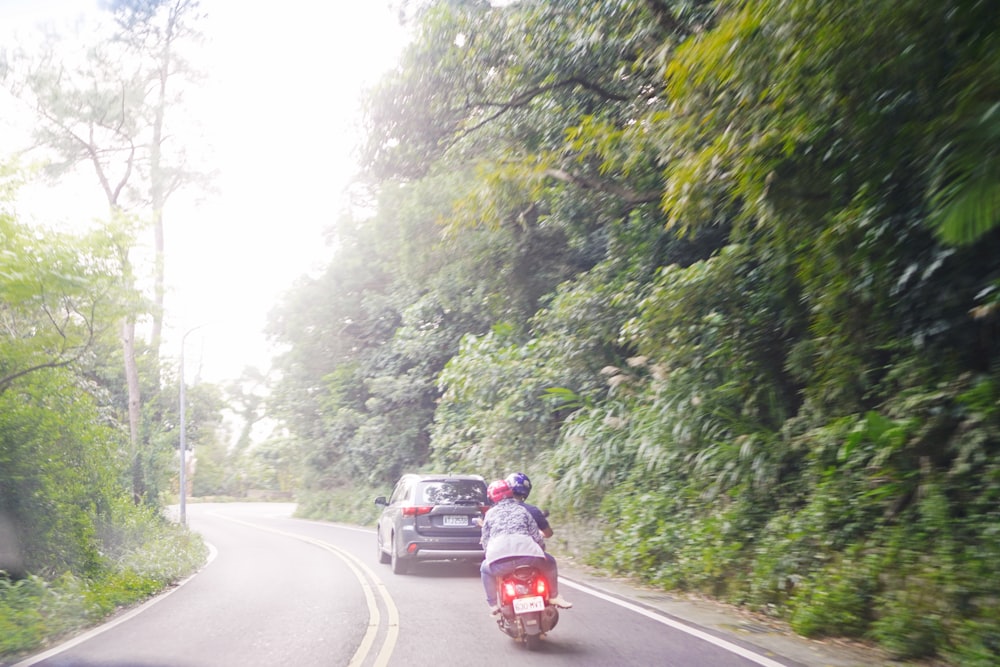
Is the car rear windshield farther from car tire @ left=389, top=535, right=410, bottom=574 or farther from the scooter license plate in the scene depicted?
the scooter license plate

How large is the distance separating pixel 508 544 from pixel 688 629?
209 cm

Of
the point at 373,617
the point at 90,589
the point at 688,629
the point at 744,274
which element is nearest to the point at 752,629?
the point at 688,629

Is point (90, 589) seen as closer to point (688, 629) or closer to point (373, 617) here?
point (373, 617)

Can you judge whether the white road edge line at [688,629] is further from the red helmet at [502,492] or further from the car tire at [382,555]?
the car tire at [382,555]

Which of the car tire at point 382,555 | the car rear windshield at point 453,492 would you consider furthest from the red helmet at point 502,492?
the car tire at point 382,555

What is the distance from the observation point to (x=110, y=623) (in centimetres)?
944

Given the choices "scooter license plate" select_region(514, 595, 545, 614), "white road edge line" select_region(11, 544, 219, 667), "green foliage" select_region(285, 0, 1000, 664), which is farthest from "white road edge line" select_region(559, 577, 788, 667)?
"white road edge line" select_region(11, 544, 219, 667)

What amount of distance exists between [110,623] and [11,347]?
15.1ft

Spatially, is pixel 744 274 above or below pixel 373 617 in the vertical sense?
above

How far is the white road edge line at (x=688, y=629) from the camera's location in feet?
21.4

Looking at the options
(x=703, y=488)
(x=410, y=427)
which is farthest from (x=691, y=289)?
(x=410, y=427)

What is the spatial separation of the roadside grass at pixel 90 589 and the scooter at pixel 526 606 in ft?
15.4

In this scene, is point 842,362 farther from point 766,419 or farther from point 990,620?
point 990,620

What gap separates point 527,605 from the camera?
7016 mm
